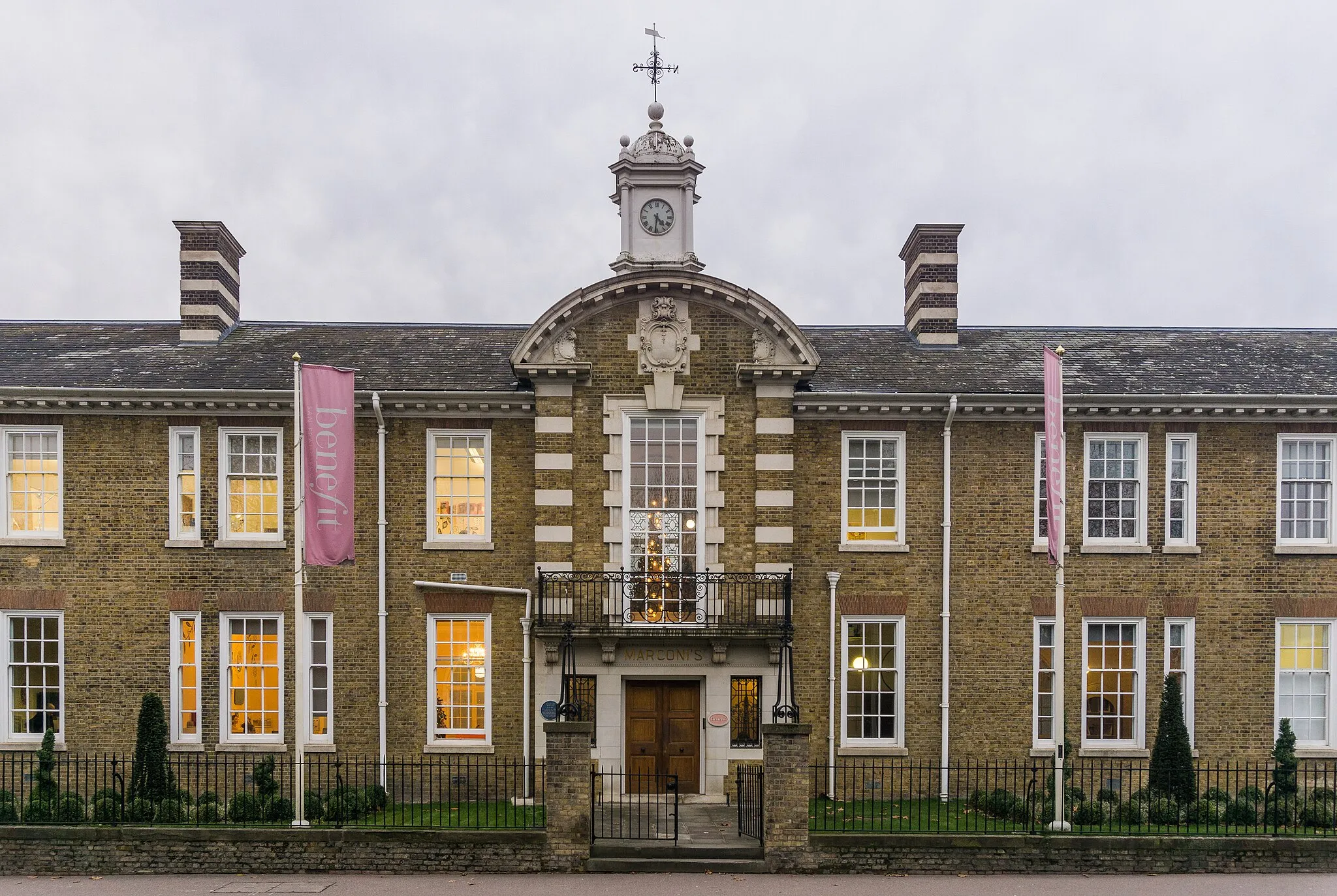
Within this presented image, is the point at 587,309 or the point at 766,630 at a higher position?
the point at 587,309

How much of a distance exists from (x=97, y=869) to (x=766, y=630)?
10.5 meters

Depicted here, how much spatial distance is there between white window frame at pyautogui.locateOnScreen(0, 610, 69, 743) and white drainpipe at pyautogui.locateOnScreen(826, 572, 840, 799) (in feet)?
45.9

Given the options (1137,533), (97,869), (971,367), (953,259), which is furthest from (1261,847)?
(97,869)

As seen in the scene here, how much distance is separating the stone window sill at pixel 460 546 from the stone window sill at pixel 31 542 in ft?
22.2

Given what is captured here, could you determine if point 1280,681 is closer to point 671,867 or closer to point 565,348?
point 671,867

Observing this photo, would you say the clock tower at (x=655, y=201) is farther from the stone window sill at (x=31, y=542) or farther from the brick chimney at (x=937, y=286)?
the stone window sill at (x=31, y=542)

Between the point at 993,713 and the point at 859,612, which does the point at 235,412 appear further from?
the point at 993,713

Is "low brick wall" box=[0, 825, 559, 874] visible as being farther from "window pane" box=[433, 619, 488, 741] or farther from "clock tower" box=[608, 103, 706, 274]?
"clock tower" box=[608, 103, 706, 274]

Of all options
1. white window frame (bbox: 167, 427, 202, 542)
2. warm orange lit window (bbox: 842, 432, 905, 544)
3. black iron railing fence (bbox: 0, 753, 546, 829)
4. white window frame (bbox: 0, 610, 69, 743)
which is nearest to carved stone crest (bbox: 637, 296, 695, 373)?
warm orange lit window (bbox: 842, 432, 905, 544)

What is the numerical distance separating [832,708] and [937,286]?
924 cm

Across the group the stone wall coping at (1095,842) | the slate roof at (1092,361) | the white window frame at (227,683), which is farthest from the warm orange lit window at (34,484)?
the stone wall coping at (1095,842)

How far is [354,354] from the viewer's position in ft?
61.5

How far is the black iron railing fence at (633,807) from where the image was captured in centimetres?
1342

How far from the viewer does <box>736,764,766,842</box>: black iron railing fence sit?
13.6 meters
